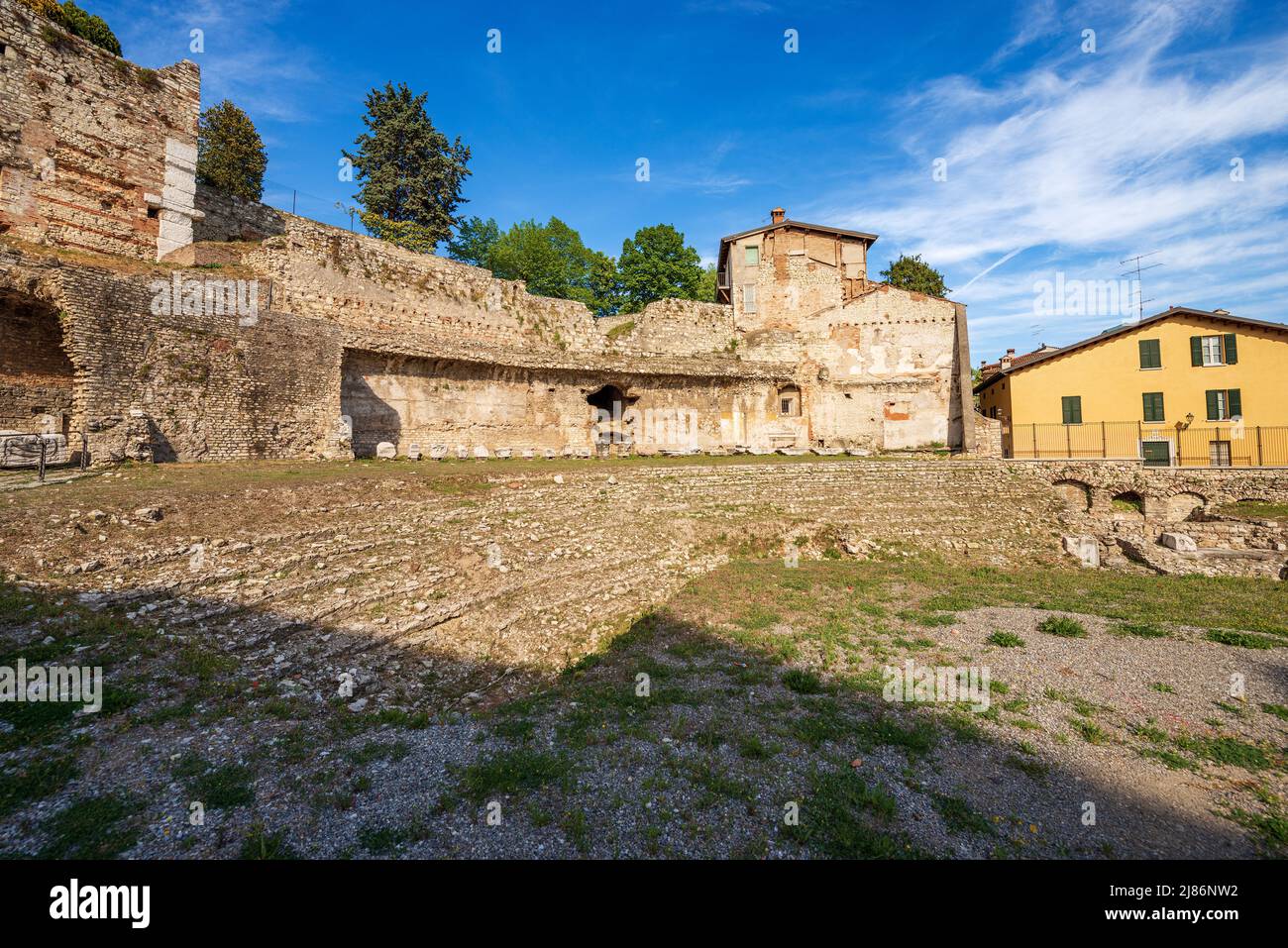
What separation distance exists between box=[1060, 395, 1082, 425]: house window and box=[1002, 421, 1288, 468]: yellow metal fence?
1.10 feet

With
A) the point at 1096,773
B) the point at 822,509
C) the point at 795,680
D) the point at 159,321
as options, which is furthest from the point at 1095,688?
the point at 159,321

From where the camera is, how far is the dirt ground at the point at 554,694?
430cm

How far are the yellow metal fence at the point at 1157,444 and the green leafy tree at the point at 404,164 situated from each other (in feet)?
Result: 134

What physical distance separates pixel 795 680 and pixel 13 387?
2187cm

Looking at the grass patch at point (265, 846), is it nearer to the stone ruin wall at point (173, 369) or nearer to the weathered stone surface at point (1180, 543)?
the stone ruin wall at point (173, 369)

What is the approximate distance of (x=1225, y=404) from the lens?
23672 millimetres

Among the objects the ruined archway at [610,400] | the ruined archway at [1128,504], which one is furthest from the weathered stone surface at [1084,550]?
the ruined archway at [610,400]

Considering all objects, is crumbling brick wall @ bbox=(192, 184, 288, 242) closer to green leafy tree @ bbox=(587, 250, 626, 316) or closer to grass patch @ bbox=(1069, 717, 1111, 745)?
green leafy tree @ bbox=(587, 250, 626, 316)

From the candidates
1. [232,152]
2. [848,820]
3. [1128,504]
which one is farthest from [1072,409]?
[232,152]

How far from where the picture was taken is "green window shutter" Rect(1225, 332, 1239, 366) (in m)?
23.6

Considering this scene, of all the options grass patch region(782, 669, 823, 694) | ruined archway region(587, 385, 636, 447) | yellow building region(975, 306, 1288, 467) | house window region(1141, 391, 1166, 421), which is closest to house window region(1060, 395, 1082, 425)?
yellow building region(975, 306, 1288, 467)

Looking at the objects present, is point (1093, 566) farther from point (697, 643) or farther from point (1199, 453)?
point (697, 643)

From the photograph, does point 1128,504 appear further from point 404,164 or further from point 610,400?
point 404,164

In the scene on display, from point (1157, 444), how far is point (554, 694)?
3131 centimetres
